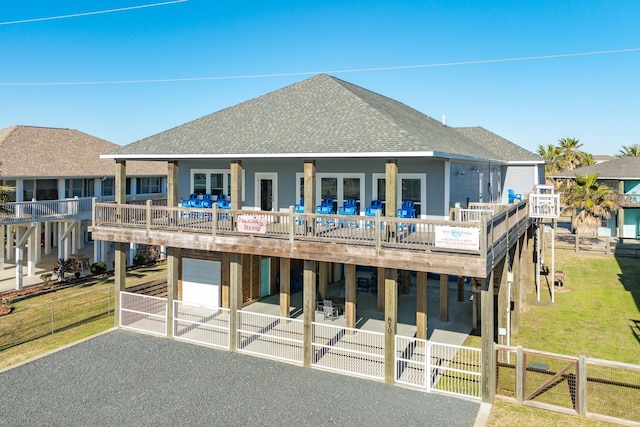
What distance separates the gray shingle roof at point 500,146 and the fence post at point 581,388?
17592mm

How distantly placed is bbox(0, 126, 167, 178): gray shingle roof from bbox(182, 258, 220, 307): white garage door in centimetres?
1387

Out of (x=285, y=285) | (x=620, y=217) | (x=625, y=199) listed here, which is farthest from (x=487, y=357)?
(x=620, y=217)

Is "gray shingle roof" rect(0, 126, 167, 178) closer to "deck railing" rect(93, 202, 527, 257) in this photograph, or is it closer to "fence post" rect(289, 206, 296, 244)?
"deck railing" rect(93, 202, 527, 257)

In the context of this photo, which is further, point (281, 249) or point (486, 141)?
point (486, 141)

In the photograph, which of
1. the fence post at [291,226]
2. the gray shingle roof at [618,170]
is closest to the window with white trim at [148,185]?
the fence post at [291,226]

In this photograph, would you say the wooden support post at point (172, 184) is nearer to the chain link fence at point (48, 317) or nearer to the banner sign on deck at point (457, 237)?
the chain link fence at point (48, 317)

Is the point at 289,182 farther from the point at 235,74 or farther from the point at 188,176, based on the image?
the point at 235,74

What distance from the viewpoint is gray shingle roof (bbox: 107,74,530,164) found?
14.5 m

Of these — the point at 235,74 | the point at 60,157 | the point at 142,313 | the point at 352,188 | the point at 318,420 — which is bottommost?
the point at 318,420

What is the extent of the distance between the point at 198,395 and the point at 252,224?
5.44 meters

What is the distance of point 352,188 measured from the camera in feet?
58.7

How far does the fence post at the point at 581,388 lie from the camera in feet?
35.6

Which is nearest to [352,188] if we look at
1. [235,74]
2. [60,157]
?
[235,74]

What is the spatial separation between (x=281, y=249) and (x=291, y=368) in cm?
367
